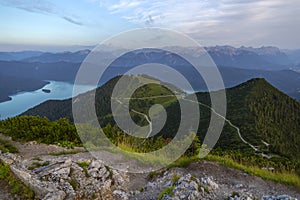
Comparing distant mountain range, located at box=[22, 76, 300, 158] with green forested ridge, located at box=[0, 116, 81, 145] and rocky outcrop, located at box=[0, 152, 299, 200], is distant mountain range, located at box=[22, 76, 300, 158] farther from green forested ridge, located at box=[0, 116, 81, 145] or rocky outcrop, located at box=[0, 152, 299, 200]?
rocky outcrop, located at box=[0, 152, 299, 200]

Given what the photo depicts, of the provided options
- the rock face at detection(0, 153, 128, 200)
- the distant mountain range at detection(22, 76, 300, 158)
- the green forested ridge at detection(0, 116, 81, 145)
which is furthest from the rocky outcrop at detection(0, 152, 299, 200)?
the distant mountain range at detection(22, 76, 300, 158)

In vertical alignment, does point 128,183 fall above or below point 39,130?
below

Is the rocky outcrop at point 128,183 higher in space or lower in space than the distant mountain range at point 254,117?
higher

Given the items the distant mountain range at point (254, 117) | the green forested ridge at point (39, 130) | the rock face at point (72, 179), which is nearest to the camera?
the rock face at point (72, 179)

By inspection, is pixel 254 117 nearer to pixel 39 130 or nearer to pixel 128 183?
pixel 39 130

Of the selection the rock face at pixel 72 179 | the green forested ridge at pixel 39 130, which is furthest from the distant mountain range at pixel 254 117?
the rock face at pixel 72 179

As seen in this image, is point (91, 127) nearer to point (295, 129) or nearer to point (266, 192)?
point (266, 192)

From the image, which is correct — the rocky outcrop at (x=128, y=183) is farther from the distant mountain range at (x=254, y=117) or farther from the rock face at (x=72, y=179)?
the distant mountain range at (x=254, y=117)

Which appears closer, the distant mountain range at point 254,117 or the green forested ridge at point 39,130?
the green forested ridge at point 39,130

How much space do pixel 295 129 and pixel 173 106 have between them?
51312mm

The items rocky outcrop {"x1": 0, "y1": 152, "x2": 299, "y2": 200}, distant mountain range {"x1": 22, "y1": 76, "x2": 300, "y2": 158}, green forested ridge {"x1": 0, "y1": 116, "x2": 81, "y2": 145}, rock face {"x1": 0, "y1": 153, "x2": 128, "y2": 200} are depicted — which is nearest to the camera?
rocky outcrop {"x1": 0, "y1": 152, "x2": 299, "y2": 200}

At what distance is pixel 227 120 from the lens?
87.4 m

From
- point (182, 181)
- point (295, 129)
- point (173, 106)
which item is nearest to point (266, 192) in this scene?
point (182, 181)

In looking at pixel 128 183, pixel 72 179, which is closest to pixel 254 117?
pixel 128 183
